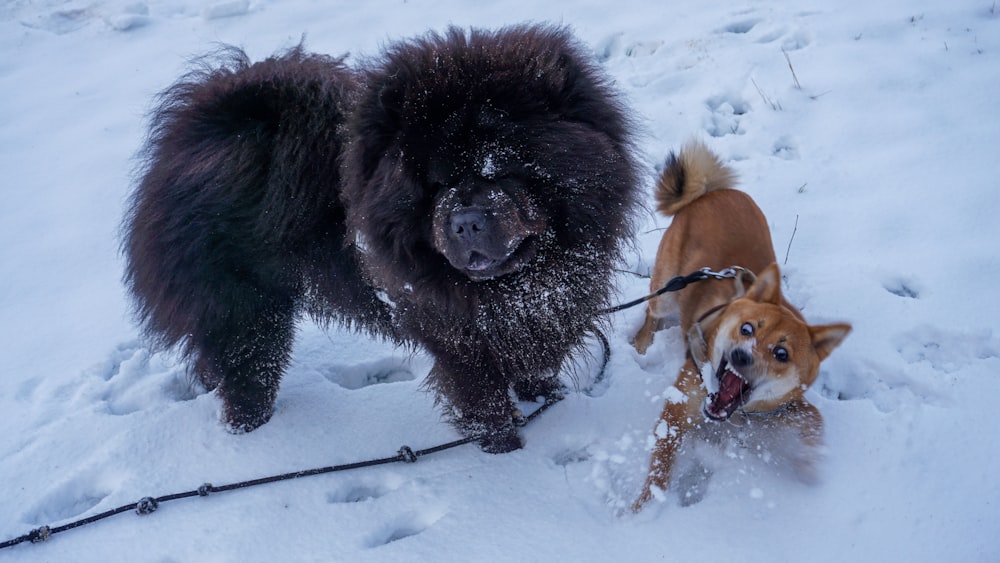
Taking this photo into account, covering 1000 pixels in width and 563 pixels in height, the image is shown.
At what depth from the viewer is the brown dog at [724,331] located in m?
1.99

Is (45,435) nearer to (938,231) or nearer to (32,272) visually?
(32,272)

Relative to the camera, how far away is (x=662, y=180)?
9.55 feet

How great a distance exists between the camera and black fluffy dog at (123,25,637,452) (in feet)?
5.38

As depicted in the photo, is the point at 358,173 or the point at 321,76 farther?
the point at 321,76

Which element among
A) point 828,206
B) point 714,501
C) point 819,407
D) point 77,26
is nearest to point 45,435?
point 714,501

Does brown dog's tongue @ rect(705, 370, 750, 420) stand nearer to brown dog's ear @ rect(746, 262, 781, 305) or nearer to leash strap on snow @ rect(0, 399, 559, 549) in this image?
brown dog's ear @ rect(746, 262, 781, 305)

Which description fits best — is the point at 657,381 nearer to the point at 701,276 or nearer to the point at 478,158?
the point at 701,276

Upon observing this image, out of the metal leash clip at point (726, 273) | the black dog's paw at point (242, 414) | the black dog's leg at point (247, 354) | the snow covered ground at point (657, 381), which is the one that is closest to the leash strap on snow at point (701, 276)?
the metal leash clip at point (726, 273)

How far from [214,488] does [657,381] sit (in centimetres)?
187

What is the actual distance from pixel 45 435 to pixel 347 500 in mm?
1376

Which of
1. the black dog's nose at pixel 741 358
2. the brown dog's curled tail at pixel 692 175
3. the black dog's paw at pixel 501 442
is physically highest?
the brown dog's curled tail at pixel 692 175

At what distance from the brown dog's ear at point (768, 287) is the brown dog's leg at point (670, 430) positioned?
0.37 metres

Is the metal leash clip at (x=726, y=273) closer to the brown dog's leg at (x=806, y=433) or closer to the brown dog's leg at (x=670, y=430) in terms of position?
the brown dog's leg at (x=670, y=430)

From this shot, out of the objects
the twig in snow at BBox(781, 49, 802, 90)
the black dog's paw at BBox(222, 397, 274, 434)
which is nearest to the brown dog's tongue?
the black dog's paw at BBox(222, 397, 274, 434)
